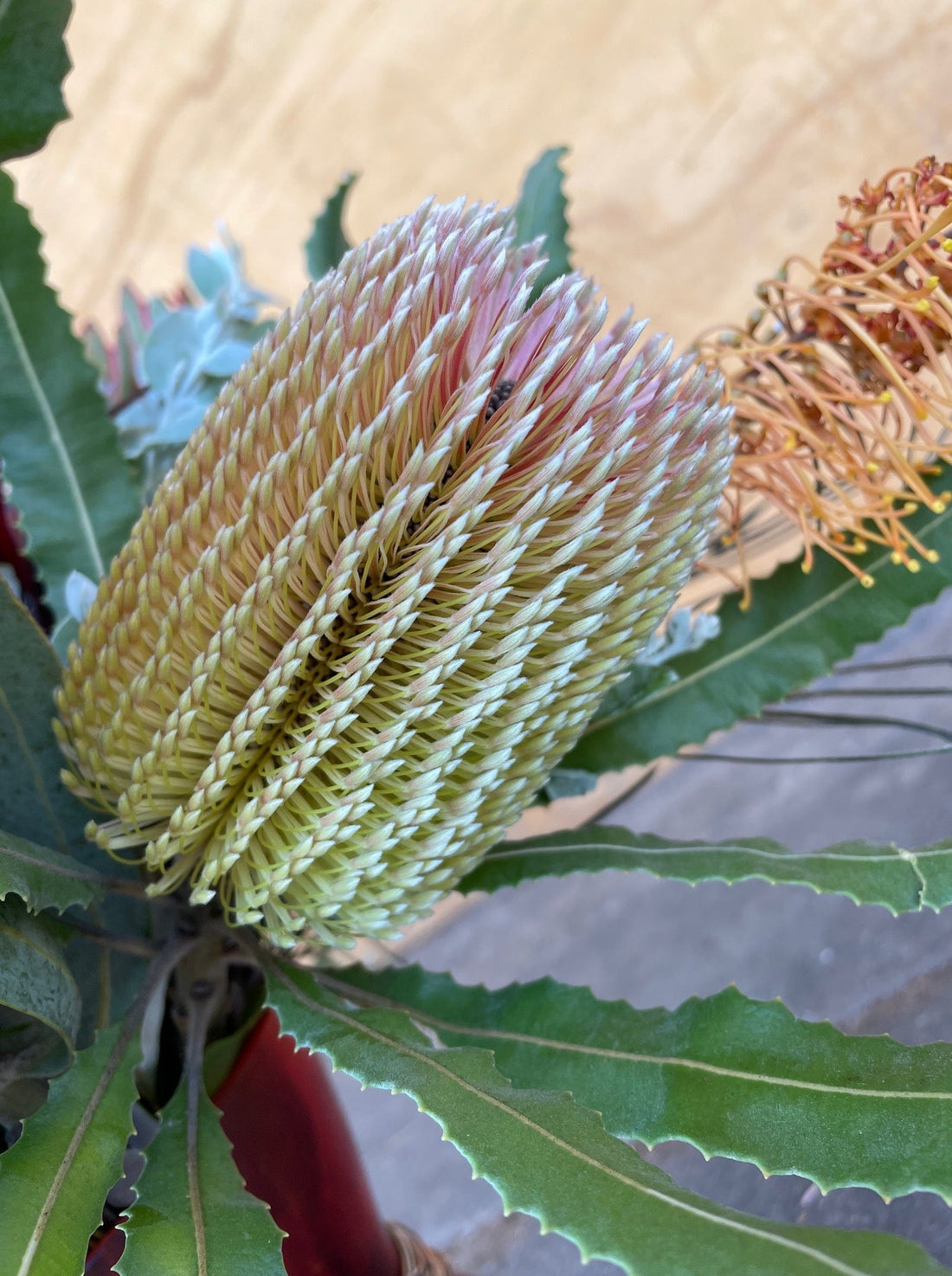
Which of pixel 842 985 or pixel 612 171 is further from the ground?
pixel 612 171

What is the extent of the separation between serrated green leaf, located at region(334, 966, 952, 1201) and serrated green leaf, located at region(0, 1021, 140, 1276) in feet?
0.24

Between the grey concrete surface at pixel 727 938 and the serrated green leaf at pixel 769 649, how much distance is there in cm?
15

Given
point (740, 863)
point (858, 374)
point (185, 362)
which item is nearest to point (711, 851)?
point (740, 863)

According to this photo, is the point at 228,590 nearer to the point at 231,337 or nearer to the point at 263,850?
the point at 263,850

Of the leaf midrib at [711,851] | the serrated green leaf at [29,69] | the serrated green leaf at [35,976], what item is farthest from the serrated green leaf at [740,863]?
the serrated green leaf at [29,69]

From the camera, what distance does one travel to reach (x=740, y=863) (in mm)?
241

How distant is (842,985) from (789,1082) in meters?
0.25

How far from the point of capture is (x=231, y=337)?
350 mm

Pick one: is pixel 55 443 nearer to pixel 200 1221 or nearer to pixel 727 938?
pixel 200 1221

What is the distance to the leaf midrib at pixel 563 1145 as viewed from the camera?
15 cm

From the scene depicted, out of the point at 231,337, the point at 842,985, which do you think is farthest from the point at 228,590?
the point at 842,985

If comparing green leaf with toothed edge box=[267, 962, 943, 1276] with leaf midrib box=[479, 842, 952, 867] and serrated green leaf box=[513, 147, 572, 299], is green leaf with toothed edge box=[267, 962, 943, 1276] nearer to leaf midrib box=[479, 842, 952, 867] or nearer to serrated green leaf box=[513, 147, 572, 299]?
leaf midrib box=[479, 842, 952, 867]

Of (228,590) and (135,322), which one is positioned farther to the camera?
(135,322)

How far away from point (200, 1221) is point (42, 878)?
0.08m
